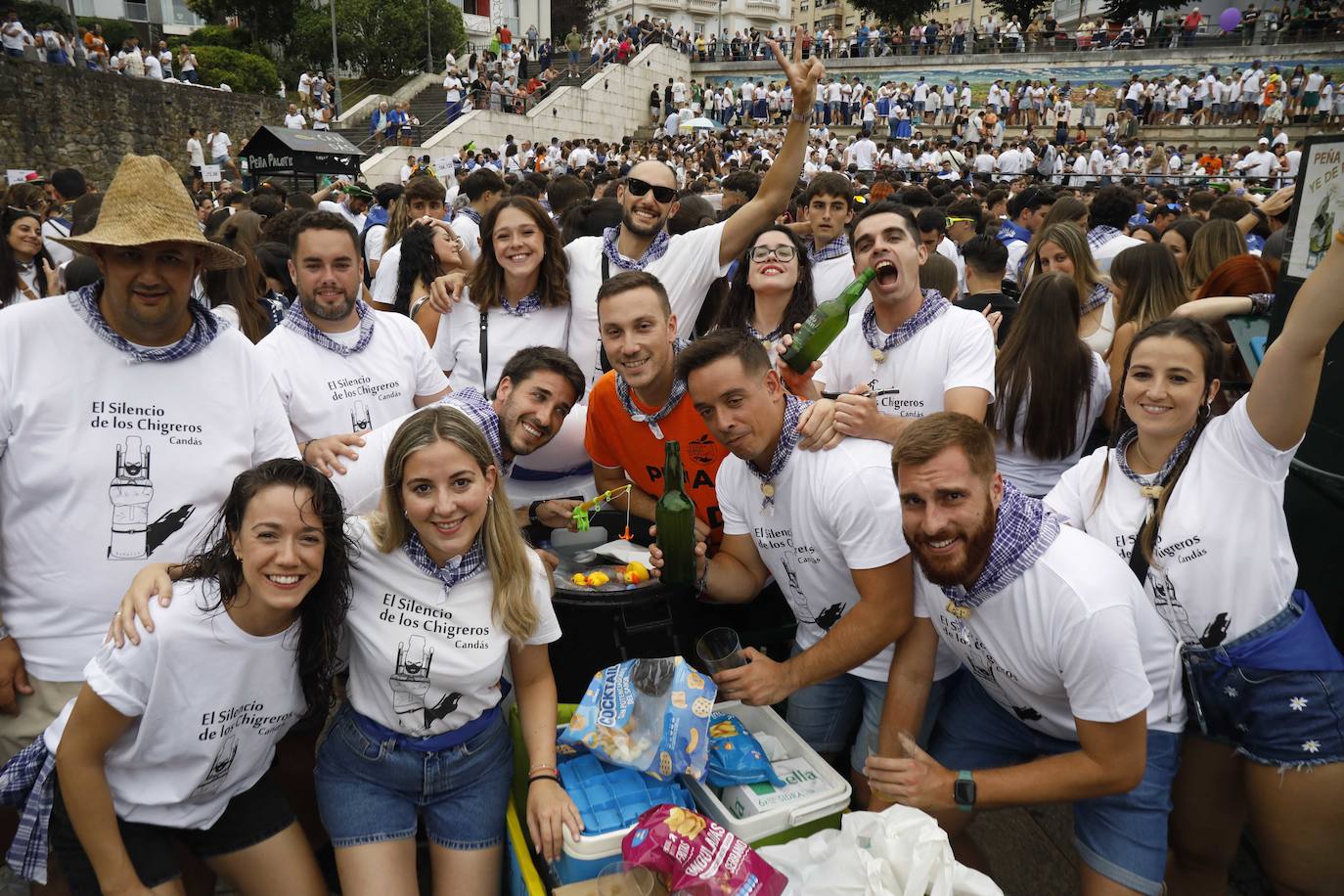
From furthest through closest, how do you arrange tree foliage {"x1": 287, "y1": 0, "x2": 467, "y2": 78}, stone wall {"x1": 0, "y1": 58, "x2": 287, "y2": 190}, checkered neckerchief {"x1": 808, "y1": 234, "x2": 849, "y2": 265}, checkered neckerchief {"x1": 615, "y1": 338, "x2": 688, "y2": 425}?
1. tree foliage {"x1": 287, "y1": 0, "x2": 467, "y2": 78}
2. stone wall {"x1": 0, "y1": 58, "x2": 287, "y2": 190}
3. checkered neckerchief {"x1": 808, "y1": 234, "x2": 849, "y2": 265}
4. checkered neckerchief {"x1": 615, "y1": 338, "x2": 688, "y2": 425}

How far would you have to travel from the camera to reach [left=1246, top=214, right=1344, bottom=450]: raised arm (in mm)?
2152

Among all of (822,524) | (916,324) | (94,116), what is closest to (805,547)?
(822,524)

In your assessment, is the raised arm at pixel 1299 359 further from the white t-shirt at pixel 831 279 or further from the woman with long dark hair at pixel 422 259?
the woman with long dark hair at pixel 422 259

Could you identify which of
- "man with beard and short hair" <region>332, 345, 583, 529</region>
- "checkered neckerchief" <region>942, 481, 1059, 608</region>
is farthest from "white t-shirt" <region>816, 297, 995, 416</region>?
"man with beard and short hair" <region>332, 345, 583, 529</region>

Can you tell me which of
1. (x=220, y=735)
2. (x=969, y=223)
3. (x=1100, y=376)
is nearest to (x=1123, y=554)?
(x=1100, y=376)

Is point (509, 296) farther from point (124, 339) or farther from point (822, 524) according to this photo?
point (822, 524)

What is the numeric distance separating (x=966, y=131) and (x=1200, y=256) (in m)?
26.0

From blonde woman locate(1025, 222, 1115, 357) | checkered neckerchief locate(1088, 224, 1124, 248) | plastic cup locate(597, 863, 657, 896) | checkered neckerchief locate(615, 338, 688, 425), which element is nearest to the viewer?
plastic cup locate(597, 863, 657, 896)

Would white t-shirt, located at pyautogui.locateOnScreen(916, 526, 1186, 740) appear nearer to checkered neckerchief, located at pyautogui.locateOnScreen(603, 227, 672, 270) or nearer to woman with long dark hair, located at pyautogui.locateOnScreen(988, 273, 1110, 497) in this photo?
woman with long dark hair, located at pyautogui.locateOnScreen(988, 273, 1110, 497)

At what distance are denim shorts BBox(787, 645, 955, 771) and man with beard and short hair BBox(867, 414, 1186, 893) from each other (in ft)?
1.36

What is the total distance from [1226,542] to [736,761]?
1.60 m

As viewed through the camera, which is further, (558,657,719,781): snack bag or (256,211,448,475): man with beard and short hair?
(256,211,448,475): man with beard and short hair

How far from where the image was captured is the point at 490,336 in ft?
14.0

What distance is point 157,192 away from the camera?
259cm
